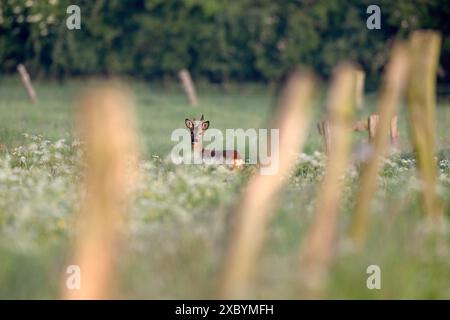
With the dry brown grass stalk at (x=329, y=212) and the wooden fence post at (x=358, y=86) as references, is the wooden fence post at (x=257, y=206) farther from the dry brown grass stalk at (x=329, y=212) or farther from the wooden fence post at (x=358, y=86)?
the wooden fence post at (x=358, y=86)

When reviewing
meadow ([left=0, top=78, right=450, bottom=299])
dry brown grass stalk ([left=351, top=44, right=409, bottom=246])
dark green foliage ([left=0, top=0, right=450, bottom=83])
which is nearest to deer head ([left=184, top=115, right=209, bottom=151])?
meadow ([left=0, top=78, right=450, bottom=299])

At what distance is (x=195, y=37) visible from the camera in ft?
124

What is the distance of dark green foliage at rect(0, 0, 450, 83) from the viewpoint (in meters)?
36.9

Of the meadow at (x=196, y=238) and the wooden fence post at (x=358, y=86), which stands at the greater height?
the wooden fence post at (x=358, y=86)

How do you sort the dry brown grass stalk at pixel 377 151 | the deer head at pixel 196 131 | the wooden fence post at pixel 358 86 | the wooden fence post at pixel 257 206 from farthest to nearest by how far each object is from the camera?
the deer head at pixel 196 131
the wooden fence post at pixel 358 86
the dry brown grass stalk at pixel 377 151
the wooden fence post at pixel 257 206

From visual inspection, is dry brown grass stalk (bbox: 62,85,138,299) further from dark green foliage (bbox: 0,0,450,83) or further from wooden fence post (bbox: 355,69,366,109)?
dark green foliage (bbox: 0,0,450,83)

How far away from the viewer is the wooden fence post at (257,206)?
20.4 feet

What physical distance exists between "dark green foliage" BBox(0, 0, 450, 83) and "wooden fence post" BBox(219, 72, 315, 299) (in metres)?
30.5

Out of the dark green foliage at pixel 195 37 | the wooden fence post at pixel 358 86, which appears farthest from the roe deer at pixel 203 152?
the dark green foliage at pixel 195 37

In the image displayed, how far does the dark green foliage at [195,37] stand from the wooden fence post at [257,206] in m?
30.5

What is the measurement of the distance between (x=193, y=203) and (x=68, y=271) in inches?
108

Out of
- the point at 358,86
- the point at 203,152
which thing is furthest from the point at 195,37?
the point at 203,152
